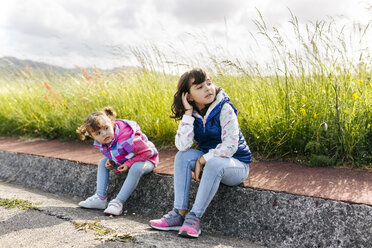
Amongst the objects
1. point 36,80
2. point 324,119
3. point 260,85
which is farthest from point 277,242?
point 36,80

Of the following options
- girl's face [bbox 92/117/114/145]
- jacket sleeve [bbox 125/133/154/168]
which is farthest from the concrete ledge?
girl's face [bbox 92/117/114/145]

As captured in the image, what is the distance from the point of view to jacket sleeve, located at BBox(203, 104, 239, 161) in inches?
95.5

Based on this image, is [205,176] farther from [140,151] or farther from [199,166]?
[140,151]

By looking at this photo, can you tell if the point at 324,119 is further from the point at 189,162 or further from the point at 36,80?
the point at 36,80

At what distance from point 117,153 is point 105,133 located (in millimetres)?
186

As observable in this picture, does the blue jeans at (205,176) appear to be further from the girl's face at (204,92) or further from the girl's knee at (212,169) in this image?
the girl's face at (204,92)

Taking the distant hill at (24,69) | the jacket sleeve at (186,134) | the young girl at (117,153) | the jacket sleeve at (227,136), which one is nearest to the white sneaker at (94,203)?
the young girl at (117,153)

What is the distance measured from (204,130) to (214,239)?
0.72 metres

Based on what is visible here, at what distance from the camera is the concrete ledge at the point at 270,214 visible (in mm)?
2148

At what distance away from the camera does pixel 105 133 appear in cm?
Answer: 294

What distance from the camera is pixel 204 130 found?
2621 mm

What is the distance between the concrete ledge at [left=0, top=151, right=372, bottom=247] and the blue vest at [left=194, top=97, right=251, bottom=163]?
24cm

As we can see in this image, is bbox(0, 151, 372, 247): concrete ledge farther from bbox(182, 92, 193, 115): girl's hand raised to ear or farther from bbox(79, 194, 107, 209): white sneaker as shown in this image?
bbox(182, 92, 193, 115): girl's hand raised to ear

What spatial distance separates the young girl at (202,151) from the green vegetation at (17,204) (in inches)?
43.2
